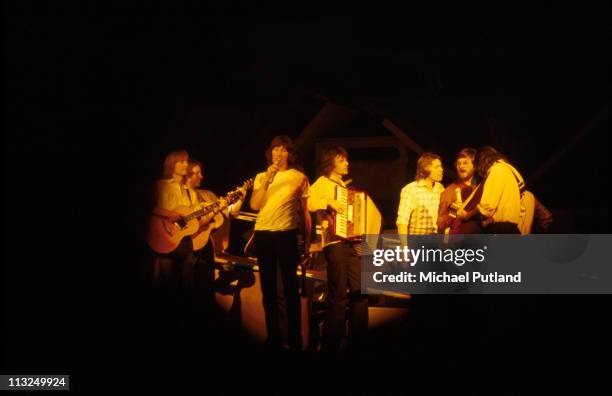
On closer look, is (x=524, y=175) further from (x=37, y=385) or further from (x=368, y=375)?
(x=37, y=385)

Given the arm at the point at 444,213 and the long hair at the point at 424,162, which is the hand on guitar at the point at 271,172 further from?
the arm at the point at 444,213

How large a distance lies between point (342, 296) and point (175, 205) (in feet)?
5.63

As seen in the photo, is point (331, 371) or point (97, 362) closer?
point (331, 371)

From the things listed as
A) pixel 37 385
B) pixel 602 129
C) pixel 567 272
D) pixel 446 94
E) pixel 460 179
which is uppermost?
pixel 446 94

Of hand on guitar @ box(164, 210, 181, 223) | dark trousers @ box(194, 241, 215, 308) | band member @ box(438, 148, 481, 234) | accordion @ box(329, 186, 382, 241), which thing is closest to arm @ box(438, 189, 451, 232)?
band member @ box(438, 148, 481, 234)

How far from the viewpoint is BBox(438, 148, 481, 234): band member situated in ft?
19.3

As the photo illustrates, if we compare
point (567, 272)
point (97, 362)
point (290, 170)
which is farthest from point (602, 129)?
point (97, 362)

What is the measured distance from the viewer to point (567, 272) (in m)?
6.12

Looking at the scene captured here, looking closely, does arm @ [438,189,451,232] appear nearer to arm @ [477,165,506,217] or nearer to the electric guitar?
arm @ [477,165,506,217]

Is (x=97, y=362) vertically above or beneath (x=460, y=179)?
beneath

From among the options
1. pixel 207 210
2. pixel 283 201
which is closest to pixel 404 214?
pixel 283 201

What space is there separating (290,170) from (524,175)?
2.05 meters

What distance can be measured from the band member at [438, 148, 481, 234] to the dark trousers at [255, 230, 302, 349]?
4.12 feet

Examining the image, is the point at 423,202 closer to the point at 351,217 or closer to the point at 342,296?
the point at 351,217
